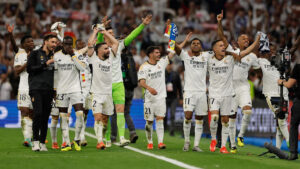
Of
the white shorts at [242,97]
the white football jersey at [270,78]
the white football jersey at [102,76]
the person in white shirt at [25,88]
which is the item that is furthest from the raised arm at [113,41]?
the white football jersey at [270,78]

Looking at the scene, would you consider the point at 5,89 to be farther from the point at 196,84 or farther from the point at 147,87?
the point at 196,84

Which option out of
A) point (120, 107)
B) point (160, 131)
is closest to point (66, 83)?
point (120, 107)

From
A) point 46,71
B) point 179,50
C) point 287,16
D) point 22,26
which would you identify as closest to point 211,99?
Result: point 179,50

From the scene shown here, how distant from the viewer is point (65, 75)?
1474 centimetres

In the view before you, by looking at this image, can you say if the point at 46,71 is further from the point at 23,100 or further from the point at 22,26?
the point at 22,26

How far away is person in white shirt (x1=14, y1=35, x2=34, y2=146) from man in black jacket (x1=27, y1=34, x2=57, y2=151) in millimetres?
1840

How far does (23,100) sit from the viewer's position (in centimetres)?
1636

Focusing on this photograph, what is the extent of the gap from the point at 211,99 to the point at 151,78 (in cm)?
159

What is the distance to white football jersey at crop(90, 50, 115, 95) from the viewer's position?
49.0 feet

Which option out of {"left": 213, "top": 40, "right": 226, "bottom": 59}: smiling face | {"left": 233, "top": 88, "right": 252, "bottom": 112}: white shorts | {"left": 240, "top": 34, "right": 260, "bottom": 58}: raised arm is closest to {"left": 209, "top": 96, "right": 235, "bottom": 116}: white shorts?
{"left": 213, "top": 40, "right": 226, "bottom": 59}: smiling face

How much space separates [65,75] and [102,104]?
1069 mm

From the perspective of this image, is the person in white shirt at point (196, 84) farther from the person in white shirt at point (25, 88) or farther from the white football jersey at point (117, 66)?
the person in white shirt at point (25, 88)

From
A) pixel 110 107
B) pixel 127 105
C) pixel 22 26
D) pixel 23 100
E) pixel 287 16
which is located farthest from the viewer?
pixel 287 16

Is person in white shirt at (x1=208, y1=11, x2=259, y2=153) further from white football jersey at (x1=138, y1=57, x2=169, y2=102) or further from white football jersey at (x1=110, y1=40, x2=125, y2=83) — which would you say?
white football jersey at (x1=110, y1=40, x2=125, y2=83)
